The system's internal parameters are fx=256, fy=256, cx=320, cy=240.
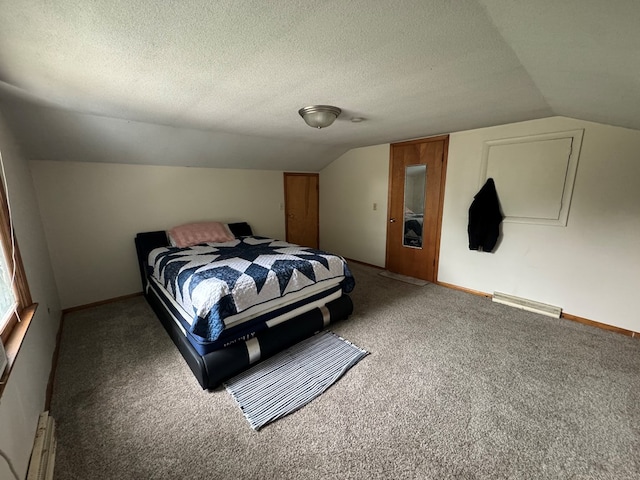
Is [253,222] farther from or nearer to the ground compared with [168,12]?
nearer to the ground

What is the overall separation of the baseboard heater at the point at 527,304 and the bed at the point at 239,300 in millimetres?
1885

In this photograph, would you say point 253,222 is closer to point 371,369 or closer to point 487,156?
point 371,369

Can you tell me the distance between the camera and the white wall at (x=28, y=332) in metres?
1.10

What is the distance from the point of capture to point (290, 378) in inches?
74.9

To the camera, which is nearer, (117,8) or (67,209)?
(117,8)

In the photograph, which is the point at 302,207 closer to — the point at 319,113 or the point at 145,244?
the point at 145,244

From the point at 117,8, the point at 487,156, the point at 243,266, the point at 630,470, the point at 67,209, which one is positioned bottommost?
the point at 630,470

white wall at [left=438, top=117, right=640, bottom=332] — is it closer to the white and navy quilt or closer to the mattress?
the white and navy quilt

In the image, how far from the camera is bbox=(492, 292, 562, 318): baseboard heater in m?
2.75

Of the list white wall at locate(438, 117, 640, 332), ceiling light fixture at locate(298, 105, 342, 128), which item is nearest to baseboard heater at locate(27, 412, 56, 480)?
ceiling light fixture at locate(298, 105, 342, 128)

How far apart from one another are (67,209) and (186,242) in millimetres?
1227

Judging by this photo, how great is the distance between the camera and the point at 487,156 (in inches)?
119

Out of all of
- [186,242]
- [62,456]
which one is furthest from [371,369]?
[186,242]

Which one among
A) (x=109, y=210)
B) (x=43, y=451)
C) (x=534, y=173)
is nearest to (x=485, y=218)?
(x=534, y=173)
